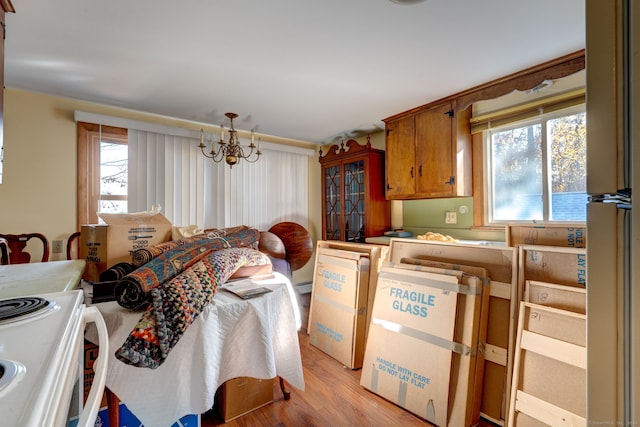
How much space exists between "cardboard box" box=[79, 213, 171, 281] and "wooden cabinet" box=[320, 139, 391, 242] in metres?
2.18

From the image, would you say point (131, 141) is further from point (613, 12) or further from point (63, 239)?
point (613, 12)

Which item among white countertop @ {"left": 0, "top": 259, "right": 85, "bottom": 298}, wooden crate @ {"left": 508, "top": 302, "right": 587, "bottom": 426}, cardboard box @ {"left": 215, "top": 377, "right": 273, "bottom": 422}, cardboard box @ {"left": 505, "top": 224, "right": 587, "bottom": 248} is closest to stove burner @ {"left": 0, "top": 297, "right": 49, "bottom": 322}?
white countertop @ {"left": 0, "top": 259, "right": 85, "bottom": 298}

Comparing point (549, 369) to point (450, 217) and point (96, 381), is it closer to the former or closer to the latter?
point (450, 217)

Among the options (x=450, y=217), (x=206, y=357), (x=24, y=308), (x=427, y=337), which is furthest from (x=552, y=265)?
(x=24, y=308)

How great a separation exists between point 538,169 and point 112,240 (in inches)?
124

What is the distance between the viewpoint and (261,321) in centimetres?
140

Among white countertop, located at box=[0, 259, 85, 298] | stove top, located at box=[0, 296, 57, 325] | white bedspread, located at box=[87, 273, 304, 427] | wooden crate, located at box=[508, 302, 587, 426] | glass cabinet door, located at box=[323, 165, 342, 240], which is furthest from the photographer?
glass cabinet door, located at box=[323, 165, 342, 240]

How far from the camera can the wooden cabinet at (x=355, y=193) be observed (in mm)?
3248

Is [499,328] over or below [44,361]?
below

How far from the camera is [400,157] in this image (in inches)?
116

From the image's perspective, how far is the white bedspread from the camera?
45.8 inches

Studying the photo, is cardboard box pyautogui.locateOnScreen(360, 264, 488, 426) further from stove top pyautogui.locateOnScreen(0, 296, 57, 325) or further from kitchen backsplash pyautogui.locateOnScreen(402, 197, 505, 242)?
stove top pyautogui.locateOnScreen(0, 296, 57, 325)

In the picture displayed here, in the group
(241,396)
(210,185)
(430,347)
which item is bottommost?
(241,396)

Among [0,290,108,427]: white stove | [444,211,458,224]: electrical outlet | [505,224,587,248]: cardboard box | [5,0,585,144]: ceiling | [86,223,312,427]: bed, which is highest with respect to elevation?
[5,0,585,144]: ceiling
